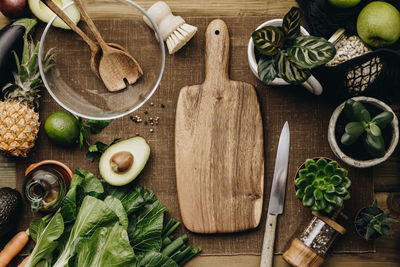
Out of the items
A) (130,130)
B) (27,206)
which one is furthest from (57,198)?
(130,130)

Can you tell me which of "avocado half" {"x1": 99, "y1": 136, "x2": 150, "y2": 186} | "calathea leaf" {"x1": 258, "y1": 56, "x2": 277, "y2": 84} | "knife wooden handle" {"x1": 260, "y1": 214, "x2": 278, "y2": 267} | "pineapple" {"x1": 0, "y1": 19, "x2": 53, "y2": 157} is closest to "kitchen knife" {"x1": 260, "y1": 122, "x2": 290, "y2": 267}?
"knife wooden handle" {"x1": 260, "y1": 214, "x2": 278, "y2": 267}

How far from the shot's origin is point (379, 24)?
2.79ft

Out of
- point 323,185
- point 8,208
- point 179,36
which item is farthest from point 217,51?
point 8,208

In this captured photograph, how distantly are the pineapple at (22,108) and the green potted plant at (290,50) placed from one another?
0.55 m

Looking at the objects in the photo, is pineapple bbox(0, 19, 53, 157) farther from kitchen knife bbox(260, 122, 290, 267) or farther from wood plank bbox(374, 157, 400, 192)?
wood plank bbox(374, 157, 400, 192)

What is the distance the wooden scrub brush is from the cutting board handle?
0.05m

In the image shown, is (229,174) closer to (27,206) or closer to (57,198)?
(57,198)

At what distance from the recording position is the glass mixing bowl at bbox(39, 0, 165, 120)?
92cm

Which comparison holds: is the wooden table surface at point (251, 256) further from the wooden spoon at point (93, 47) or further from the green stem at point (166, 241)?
the wooden spoon at point (93, 47)

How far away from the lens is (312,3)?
93 cm

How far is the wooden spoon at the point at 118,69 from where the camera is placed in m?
0.93

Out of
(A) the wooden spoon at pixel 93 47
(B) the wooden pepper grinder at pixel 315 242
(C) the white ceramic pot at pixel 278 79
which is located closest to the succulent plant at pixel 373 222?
(B) the wooden pepper grinder at pixel 315 242

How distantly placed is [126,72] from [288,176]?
0.49 meters

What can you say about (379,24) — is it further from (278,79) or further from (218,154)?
(218,154)
